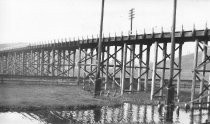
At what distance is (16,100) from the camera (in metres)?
18.8

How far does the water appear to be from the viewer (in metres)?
14.0

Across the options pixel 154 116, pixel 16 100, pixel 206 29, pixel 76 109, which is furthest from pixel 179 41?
pixel 16 100

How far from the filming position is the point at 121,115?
16.3m

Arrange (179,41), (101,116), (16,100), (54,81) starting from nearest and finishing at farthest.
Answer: (101,116) < (16,100) < (179,41) < (54,81)

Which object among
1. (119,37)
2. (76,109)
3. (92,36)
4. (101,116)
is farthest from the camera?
(92,36)

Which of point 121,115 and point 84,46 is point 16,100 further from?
point 84,46

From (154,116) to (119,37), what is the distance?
10979 mm

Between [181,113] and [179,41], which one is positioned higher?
[179,41]

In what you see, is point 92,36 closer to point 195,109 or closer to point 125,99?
point 125,99

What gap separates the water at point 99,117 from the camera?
14.0 m

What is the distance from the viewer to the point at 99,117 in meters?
15.4

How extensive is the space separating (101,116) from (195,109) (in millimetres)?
6547

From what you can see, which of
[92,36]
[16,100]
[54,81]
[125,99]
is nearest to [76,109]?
[16,100]

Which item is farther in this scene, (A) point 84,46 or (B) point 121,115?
(A) point 84,46
